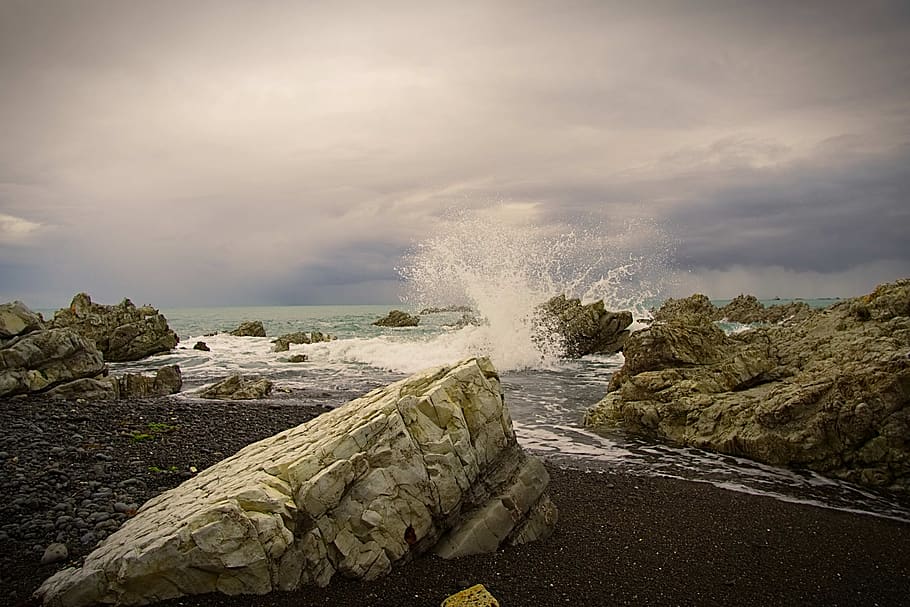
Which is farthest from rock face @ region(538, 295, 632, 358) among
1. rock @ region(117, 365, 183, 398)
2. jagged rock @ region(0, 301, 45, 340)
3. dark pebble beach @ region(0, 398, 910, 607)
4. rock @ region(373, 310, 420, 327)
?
rock @ region(373, 310, 420, 327)

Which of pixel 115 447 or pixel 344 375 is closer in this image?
pixel 115 447

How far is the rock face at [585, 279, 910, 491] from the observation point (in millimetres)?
8008

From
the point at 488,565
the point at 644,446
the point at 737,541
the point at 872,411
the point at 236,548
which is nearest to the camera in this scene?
the point at 236,548

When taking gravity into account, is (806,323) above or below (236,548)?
above

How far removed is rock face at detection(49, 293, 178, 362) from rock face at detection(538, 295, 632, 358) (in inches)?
899

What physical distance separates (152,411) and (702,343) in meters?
13.2

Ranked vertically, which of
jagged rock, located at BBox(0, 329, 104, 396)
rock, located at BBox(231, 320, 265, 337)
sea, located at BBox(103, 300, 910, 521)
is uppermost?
jagged rock, located at BBox(0, 329, 104, 396)

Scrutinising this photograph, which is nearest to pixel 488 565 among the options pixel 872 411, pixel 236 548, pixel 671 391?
pixel 236 548

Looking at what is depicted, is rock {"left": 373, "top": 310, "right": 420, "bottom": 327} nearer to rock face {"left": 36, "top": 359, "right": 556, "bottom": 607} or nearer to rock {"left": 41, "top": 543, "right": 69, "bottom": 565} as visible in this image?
rock face {"left": 36, "top": 359, "right": 556, "bottom": 607}

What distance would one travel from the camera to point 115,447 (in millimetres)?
8922

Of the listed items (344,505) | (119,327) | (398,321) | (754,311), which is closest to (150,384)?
(344,505)

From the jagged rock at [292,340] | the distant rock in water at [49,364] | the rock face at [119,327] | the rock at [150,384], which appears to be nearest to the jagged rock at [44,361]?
the distant rock in water at [49,364]

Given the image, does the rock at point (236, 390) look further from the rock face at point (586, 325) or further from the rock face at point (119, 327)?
the rock face at point (119, 327)

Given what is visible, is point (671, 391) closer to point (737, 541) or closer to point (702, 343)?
point (702, 343)
